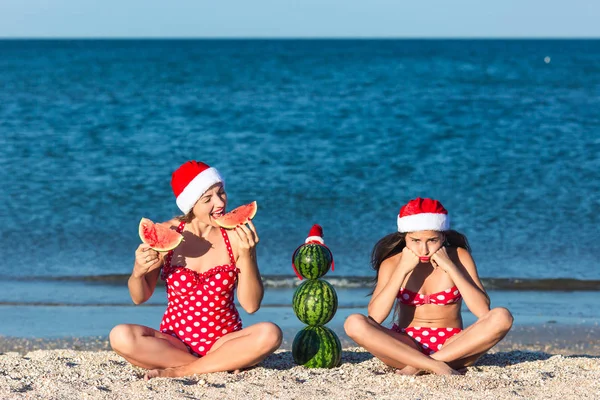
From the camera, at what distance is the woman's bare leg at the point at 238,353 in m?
5.16

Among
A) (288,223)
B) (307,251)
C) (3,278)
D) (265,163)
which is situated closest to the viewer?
(307,251)

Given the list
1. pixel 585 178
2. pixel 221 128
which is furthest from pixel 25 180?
pixel 585 178

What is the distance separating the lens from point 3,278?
9289 millimetres

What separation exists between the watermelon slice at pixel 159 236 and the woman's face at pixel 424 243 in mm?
1409

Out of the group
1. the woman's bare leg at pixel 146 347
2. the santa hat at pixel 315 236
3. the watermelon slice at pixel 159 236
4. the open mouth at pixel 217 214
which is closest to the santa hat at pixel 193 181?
the open mouth at pixel 217 214

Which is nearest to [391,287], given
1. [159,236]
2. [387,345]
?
[387,345]

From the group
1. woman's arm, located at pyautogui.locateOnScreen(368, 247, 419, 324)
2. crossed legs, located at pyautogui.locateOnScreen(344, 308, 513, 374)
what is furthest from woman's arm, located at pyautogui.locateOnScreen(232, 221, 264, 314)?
woman's arm, located at pyautogui.locateOnScreen(368, 247, 419, 324)

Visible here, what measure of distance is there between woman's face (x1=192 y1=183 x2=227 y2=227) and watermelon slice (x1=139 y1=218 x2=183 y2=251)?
0.22m

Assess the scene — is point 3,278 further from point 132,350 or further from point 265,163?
point 265,163

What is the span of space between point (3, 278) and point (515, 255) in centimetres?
571

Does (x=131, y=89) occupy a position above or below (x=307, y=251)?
above

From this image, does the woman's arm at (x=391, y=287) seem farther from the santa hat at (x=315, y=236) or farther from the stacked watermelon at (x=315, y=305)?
the santa hat at (x=315, y=236)

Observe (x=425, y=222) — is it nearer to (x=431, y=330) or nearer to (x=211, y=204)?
(x=431, y=330)

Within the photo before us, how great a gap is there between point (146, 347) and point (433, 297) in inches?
71.0
